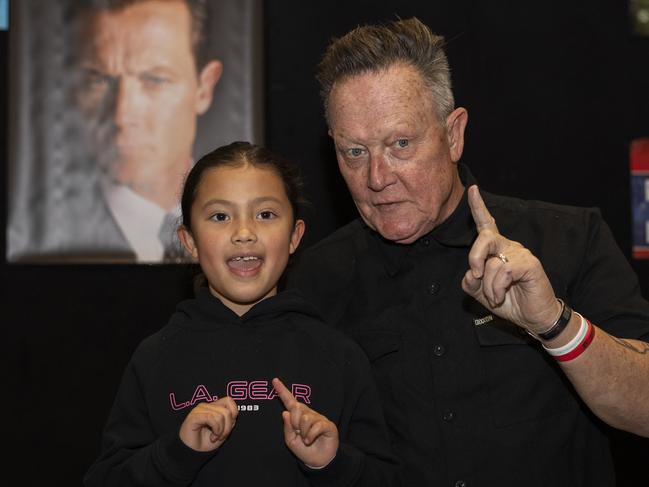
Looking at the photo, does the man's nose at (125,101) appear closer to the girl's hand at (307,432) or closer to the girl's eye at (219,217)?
the girl's eye at (219,217)

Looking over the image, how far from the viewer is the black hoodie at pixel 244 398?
6.13ft

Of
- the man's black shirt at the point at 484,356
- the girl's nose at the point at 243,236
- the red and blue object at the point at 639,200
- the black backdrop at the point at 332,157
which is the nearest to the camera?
the girl's nose at the point at 243,236

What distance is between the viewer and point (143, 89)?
10.4 feet

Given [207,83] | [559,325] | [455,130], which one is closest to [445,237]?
[455,130]

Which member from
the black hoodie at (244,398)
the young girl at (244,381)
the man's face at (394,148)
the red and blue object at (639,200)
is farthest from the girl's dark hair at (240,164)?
the red and blue object at (639,200)

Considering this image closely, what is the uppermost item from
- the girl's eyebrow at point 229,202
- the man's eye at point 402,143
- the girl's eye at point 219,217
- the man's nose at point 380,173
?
the man's eye at point 402,143

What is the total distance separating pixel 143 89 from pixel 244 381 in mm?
1552

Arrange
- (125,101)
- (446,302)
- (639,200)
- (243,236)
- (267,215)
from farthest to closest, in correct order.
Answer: (639,200)
(125,101)
(446,302)
(267,215)
(243,236)

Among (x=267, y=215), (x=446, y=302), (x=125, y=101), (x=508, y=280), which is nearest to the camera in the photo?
(x=508, y=280)

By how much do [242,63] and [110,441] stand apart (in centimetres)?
165

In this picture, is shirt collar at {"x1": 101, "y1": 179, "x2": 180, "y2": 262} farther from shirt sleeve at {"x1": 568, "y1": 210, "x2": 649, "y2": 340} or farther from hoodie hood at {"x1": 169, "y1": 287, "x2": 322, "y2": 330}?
shirt sleeve at {"x1": 568, "y1": 210, "x2": 649, "y2": 340}

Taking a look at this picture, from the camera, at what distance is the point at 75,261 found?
10.3 feet

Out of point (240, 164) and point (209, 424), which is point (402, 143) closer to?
point (240, 164)

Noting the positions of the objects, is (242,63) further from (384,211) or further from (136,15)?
(384,211)
